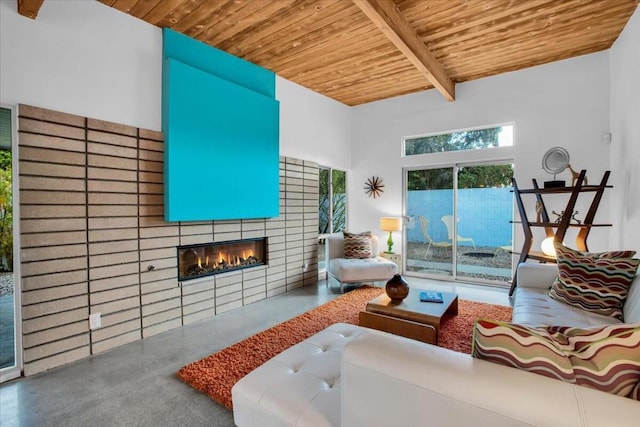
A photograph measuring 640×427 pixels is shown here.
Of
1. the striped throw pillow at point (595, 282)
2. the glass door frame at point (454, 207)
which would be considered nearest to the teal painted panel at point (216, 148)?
the glass door frame at point (454, 207)

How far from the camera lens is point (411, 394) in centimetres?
92

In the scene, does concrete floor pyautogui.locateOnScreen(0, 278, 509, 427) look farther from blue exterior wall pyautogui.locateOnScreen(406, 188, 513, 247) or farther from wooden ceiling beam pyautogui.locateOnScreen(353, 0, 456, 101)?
blue exterior wall pyautogui.locateOnScreen(406, 188, 513, 247)

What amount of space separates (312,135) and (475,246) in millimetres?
3027

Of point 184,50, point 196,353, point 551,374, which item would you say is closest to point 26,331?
point 196,353

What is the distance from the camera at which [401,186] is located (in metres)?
5.21

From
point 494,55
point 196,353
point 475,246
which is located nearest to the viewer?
point 196,353

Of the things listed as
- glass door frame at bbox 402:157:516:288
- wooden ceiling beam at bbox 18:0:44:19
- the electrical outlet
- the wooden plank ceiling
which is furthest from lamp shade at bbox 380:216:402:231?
wooden ceiling beam at bbox 18:0:44:19

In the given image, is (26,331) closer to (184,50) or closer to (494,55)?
(184,50)

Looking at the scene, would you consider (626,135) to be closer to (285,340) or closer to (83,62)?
(285,340)

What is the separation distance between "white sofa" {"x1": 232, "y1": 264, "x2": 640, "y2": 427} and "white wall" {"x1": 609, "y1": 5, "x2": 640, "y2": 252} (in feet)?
9.83

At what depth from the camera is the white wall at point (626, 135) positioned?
282 cm

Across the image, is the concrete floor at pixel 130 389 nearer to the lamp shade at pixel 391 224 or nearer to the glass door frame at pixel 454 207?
the lamp shade at pixel 391 224

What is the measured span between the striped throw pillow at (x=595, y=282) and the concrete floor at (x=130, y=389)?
257cm

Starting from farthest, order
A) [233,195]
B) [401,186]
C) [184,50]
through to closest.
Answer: [401,186] < [233,195] < [184,50]
